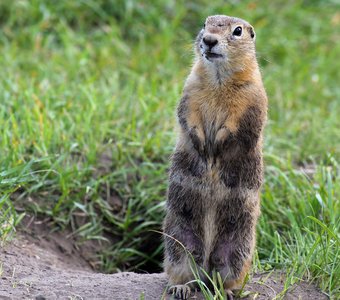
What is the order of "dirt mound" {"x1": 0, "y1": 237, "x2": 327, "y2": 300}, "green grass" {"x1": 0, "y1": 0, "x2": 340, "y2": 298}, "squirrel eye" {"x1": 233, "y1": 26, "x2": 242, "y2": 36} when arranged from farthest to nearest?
1. "green grass" {"x1": 0, "y1": 0, "x2": 340, "y2": 298}
2. "squirrel eye" {"x1": 233, "y1": 26, "x2": 242, "y2": 36}
3. "dirt mound" {"x1": 0, "y1": 237, "x2": 327, "y2": 300}

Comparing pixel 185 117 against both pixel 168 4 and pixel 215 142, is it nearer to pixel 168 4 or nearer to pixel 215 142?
pixel 215 142

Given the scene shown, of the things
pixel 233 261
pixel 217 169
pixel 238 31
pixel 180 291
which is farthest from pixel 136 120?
A: pixel 180 291

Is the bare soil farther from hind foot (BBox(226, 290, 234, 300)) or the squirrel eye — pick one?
the squirrel eye

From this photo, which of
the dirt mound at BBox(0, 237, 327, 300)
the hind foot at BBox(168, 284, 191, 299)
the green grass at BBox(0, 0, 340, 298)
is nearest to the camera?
the dirt mound at BBox(0, 237, 327, 300)

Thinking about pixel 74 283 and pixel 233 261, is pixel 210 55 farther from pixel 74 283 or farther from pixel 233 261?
pixel 74 283

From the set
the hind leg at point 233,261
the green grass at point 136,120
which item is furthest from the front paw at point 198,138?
the green grass at point 136,120

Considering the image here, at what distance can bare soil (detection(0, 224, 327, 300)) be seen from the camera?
3838mm

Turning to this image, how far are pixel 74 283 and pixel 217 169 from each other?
2.99ft

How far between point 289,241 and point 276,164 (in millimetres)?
869

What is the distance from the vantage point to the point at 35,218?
5.02 metres

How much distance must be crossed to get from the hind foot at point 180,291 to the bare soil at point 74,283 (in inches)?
1.7

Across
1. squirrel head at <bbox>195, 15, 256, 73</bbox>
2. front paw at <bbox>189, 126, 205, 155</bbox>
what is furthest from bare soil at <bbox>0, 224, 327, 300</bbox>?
squirrel head at <bbox>195, 15, 256, 73</bbox>

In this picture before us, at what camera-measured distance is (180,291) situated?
397 cm

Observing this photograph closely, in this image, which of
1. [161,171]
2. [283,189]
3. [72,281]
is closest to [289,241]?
[283,189]
